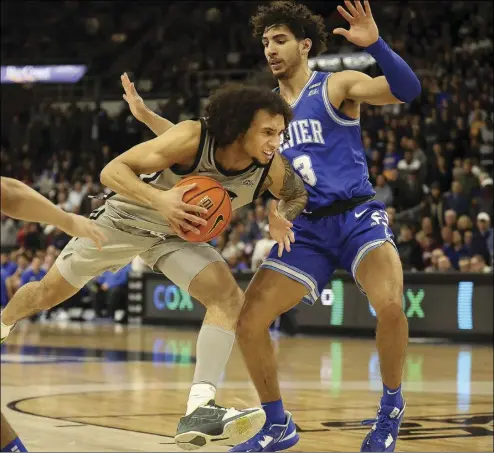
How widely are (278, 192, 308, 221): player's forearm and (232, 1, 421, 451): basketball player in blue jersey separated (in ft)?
0.91

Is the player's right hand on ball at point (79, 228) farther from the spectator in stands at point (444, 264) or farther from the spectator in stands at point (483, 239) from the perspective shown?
the spectator in stands at point (483, 239)

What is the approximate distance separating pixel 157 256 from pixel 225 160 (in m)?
0.67

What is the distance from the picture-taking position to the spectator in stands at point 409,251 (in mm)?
16297

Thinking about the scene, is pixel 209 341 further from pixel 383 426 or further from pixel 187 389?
pixel 187 389

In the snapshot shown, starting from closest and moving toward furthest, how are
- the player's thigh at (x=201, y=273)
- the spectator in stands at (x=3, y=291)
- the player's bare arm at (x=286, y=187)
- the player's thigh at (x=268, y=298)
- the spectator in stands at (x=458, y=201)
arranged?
the player's thigh at (x=201, y=273) → the player's bare arm at (x=286, y=187) → the player's thigh at (x=268, y=298) → the spectator in stands at (x=458, y=201) → the spectator in stands at (x=3, y=291)

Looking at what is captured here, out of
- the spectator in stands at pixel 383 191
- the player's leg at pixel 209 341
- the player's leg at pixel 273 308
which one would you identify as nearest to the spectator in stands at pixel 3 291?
the spectator in stands at pixel 383 191

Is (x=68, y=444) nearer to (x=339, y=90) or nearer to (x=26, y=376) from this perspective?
(x=339, y=90)

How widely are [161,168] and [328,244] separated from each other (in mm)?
1382

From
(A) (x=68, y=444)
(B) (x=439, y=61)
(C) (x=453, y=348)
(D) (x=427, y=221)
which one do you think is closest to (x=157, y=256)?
(A) (x=68, y=444)

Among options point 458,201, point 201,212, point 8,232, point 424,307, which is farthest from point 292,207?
point 8,232

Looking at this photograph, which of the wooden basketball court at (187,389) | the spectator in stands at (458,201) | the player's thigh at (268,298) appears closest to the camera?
the player's thigh at (268,298)

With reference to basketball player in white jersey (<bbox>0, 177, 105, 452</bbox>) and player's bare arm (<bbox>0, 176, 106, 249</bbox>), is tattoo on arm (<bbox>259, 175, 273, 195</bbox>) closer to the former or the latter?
basketball player in white jersey (<bbox>0, 177, 105, 452</bbox>)

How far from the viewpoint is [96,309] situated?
68.8ft

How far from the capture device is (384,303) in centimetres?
611
